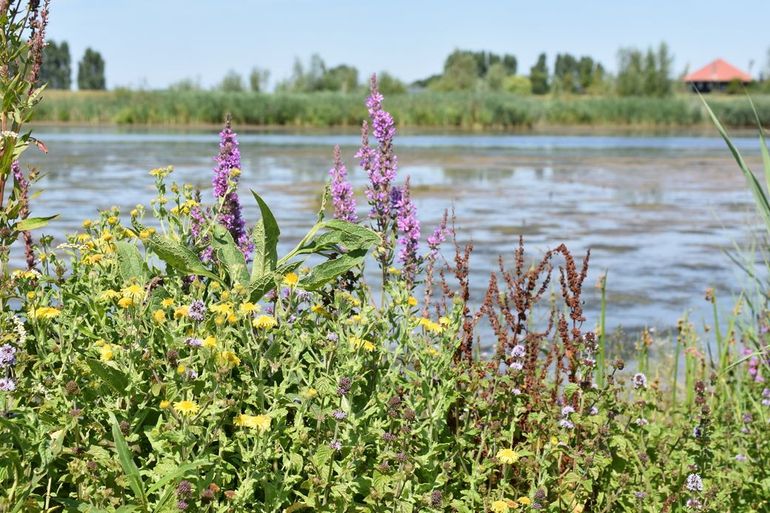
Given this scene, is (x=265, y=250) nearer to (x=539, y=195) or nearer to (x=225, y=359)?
(x=225, y=359)

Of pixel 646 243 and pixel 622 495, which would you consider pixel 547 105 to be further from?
pixel 622 495

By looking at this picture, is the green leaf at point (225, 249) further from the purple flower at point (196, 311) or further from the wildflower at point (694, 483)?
the wildflower at point (694, 483)

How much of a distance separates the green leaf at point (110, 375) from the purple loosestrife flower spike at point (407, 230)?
4.93 ft

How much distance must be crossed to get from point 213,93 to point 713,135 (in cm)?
2748

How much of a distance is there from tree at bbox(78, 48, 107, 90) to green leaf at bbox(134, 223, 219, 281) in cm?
13827

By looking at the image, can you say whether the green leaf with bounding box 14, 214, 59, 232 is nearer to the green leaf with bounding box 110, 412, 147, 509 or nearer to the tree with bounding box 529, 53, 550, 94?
the green leaf with bounding box 110, 412, 147, 509

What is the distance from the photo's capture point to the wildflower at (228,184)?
4078mm

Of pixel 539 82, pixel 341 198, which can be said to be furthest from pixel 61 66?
pixel 341 198

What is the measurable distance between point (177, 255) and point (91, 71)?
457 feet

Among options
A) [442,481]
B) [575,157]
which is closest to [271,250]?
[442,481]

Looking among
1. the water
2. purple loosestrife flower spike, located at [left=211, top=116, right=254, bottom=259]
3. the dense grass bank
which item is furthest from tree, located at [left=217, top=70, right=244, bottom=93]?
purple loosestrife flower spike, located at [left=211, top=116, right=254, bottom=259]

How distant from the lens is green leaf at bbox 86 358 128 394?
9.48 ft

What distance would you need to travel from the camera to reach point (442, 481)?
305 cm

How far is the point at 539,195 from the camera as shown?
63.2 ft
